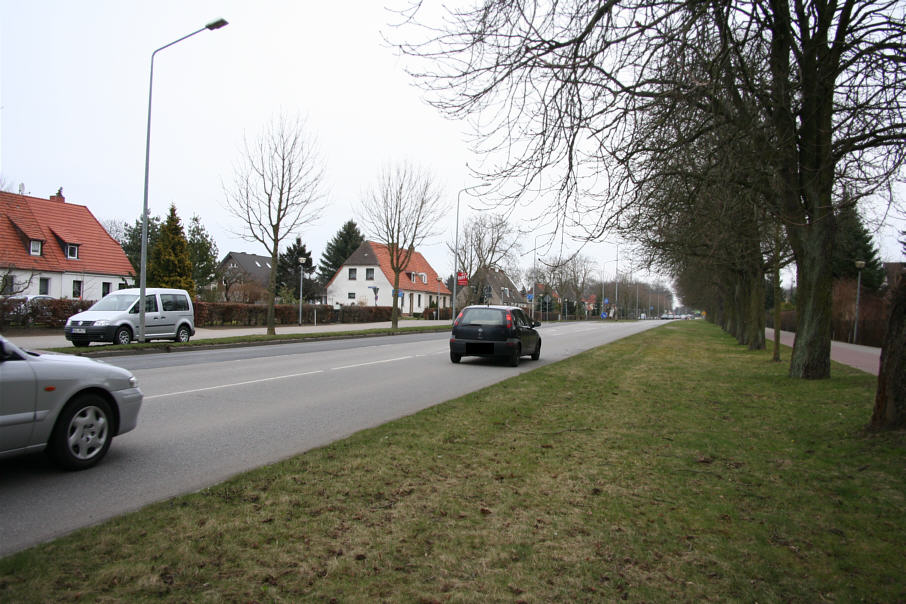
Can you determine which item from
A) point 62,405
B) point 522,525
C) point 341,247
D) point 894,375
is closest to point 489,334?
point 894,375

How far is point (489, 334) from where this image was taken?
14727 millimetres

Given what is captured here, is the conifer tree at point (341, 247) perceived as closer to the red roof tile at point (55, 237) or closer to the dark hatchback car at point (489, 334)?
the red roof tile at point (55, 237)

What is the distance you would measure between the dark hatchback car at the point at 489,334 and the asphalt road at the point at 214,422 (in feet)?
1.45

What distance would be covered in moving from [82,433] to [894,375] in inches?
322

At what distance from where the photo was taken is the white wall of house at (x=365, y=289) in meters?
68.3

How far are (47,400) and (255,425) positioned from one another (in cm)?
258

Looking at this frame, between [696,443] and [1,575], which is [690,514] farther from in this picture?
[1,575]

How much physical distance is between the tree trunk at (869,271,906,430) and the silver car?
7.82 m

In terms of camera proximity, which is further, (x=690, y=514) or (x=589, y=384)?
(x=589, y=384)

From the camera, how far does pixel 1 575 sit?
9.53ft

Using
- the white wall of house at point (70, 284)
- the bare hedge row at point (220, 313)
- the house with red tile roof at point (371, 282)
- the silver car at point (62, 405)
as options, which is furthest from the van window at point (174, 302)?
the house with red tile roof at point (371, 282)

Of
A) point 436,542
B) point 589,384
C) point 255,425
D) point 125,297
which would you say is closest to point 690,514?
point 436,542

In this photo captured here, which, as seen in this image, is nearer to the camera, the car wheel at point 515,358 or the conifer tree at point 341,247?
the car wheel at point 515,358

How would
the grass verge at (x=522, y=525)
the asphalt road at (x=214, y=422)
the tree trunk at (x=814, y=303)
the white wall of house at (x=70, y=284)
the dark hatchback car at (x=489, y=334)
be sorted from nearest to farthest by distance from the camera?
the grass verge at (x=522, y=525)
the asphalt road at (x=214, y=422)
the tree trunk at (x=814, y=303)
the dark hatchback car at (x=489, y=334)
the white wall of house at (x=70, y=284)
